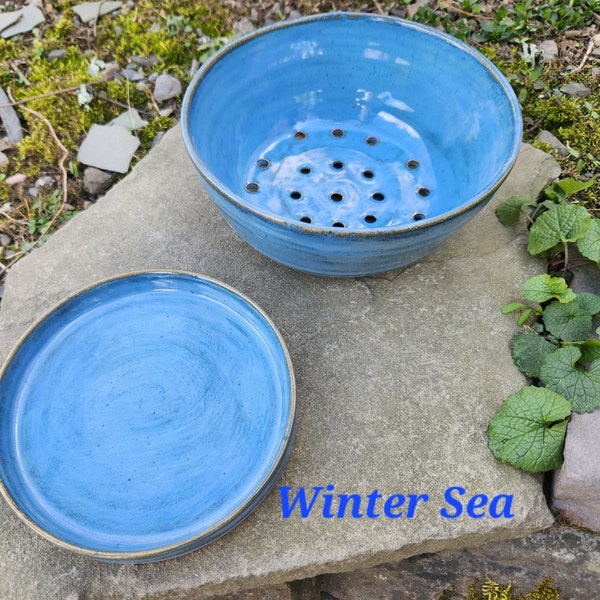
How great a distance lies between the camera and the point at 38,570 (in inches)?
64.3

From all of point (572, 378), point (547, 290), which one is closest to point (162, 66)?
point (547, 290)

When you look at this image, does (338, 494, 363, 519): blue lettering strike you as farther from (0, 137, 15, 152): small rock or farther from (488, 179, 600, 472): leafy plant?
(0, 137, 15, 152): small rock

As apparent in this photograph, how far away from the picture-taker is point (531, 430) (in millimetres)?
1725

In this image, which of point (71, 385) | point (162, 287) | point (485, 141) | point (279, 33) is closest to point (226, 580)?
point (71, 385)

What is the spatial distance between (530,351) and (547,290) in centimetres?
19

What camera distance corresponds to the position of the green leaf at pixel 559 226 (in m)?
1.99

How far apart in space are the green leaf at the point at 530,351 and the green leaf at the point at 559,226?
1.04 feet

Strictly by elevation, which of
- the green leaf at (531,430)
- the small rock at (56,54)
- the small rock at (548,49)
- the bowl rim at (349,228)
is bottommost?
the green leaf at (531,430)

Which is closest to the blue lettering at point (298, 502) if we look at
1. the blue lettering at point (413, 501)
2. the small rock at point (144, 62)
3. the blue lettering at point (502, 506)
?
the blue lettering at point (413, 501)

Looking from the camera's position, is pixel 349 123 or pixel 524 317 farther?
pixel 349 123

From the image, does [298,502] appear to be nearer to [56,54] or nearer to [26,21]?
[56,54]

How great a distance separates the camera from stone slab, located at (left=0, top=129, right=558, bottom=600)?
164cm

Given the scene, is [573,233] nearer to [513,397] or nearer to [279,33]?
[513,397]

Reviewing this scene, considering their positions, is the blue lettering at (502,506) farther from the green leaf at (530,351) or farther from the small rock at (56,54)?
the small rock at (56,54)
